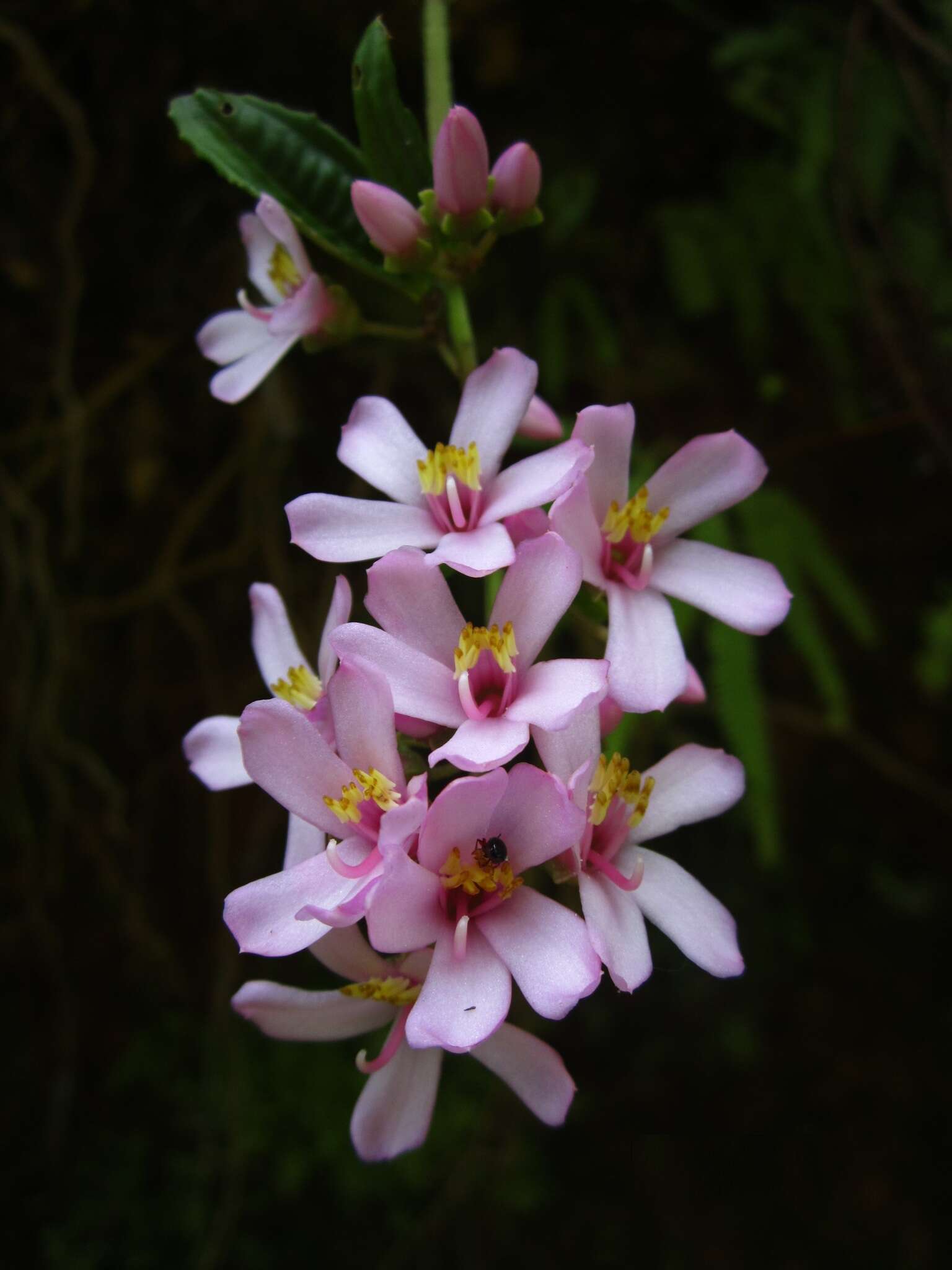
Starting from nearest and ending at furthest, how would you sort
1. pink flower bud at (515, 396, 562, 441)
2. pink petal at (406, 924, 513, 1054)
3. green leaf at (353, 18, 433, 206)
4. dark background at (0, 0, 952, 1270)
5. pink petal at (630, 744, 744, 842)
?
pink petal at (406, 924, 513, 1054), pink petal at (630, 744, 744, 842), green leaf at (353, 18, 433, 206), pink flower bud at (515, 396, 562, 441), dark background at (0, 0, 952, 1270)

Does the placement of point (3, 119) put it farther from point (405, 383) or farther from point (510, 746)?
point (510, 746)

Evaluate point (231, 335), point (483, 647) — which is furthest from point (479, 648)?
point (231, 335)

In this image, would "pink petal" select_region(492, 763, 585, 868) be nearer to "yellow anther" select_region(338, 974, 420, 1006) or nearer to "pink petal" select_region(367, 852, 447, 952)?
"pink petal" select_region(367, 852, 447, 952)

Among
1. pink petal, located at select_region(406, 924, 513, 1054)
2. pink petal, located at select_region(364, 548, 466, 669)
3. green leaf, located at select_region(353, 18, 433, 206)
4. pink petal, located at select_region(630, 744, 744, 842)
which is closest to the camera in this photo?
pink petal, located at select_region(406, 924, 513, 1054)

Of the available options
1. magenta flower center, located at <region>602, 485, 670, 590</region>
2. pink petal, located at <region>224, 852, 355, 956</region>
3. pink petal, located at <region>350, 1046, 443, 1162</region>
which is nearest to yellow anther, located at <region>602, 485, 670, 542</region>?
magenta flower center, located at <region>602, 485, 670, 590</region>

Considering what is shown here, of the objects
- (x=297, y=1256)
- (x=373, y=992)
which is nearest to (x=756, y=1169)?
(x=297, y=1256)

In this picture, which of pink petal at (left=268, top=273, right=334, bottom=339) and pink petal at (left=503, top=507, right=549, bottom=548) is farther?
pink petal at (left=268, top=273, right=334, bottom=339)

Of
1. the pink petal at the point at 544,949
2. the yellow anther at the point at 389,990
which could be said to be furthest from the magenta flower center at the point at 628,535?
the yellow anther at the point at 389,990

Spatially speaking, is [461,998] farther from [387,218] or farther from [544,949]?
[387,218]

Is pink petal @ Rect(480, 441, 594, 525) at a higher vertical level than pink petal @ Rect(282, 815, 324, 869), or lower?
higher
